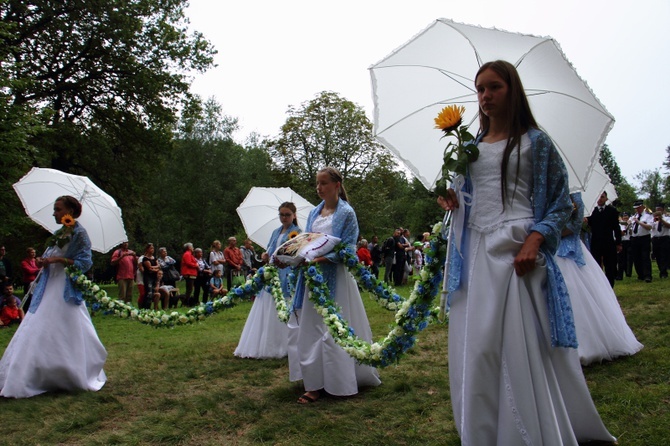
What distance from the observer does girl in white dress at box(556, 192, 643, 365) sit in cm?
575

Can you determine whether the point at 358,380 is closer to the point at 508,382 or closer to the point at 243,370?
the point at 243,370

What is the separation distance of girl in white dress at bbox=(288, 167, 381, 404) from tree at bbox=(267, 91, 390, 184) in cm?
3179

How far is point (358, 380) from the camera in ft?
18.6

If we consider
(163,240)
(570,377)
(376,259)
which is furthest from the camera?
(163,240)

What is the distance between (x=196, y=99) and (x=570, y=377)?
84.7ft

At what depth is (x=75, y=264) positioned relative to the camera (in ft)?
21.0

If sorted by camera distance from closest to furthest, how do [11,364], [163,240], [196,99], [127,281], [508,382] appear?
1. [508,382]
2. [11,364]
3. [127,281]
4. [196,99]
5. [163,240]

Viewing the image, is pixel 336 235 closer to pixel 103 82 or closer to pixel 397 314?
pixel 397 314

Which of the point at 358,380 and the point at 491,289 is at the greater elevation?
the point at 491,289

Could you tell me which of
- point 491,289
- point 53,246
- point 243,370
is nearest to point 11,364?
point 53,246

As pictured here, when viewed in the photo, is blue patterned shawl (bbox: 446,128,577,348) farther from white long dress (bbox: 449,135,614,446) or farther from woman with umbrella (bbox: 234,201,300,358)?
woman with umbrella (bbox: 234,201,300,358)

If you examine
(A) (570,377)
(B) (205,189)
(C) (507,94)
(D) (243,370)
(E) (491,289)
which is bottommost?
(D) (243,370)

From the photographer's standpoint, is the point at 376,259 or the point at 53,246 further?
the point at 376,259

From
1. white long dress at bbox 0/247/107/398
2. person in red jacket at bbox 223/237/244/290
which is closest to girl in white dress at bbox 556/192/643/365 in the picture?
white long dress at bbox 0/247/107/398
